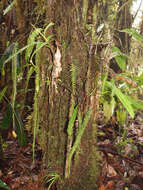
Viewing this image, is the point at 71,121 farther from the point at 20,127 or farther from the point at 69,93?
the point at 20,127

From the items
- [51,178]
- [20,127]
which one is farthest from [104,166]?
[20,127]

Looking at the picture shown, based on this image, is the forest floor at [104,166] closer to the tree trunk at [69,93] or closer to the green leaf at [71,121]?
the tree trunk at [69,93]

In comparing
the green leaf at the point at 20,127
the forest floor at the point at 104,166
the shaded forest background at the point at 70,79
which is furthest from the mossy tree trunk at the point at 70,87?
the green leaf at the point at 20,127

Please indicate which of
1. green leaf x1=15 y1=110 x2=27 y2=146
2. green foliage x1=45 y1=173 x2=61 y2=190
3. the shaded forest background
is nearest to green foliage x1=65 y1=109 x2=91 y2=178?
the shaded forest background

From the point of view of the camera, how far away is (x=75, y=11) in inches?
26.1

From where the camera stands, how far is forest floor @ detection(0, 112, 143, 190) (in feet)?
3.43

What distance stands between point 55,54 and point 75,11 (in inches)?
6.5

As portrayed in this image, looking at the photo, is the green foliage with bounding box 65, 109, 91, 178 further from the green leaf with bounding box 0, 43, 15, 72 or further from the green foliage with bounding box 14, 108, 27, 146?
the green leaf with bounding box 0, 43, 15, 72

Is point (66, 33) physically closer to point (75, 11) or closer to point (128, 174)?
point (75, 11)

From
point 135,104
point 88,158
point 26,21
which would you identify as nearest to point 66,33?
point 88,158

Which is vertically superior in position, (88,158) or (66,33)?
(66,33)

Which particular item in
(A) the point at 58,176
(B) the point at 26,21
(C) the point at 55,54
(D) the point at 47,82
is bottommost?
(A) the point at 58,176

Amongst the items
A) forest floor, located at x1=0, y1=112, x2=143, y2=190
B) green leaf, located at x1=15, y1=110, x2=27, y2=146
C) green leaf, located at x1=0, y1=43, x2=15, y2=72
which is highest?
green leaf, located at x1=0, y1=43, x2=15, y2=72

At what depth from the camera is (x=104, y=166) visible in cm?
110
